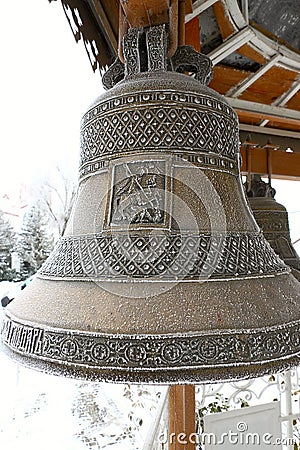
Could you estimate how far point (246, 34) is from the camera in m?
0.93

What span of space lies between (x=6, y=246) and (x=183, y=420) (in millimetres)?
1889

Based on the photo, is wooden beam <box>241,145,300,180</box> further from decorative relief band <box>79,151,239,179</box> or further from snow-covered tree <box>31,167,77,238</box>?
decorative relief band <box>79,151,239,179</box>

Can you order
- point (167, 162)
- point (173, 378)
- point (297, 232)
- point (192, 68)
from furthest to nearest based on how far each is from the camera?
point (297, 232), point (192, 68), point (167, 162), point (173, 378)

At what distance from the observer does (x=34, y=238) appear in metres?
2.75

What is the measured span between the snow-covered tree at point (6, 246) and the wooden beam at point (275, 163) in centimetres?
141

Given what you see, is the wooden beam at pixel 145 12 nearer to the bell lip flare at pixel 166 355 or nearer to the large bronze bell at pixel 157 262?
the large bronze bell at pixel 157 262

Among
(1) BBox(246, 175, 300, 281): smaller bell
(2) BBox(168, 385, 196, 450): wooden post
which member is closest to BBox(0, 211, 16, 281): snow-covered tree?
(2) BBox(168, 385, 196, 450): wooden post

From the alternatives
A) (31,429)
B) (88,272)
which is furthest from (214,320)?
(31,429)

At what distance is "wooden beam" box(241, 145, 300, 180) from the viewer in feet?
4.81

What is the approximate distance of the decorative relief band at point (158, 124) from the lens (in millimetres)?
413

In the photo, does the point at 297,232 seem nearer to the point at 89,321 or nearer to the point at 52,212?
the point at 52,212

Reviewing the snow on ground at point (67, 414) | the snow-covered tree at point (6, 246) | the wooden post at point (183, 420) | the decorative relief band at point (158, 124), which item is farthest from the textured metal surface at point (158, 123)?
the snow-covered tree at point (6, 246)

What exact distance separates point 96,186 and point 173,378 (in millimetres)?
226

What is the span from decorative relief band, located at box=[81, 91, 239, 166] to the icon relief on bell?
0.02m
